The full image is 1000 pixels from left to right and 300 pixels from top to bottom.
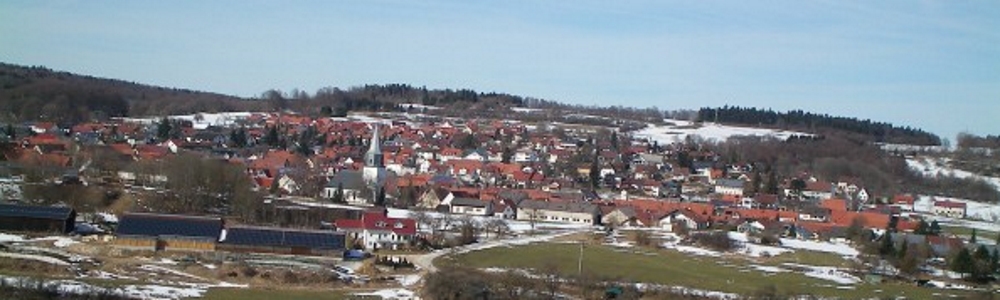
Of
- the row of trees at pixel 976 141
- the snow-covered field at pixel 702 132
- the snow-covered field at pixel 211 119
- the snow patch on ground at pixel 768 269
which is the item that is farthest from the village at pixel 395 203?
the row of trees at pixel 976 141

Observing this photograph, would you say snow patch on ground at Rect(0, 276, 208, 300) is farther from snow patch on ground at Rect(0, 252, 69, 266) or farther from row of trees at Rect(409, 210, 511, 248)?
row of trees at Rect(409, 210, 511, 248)

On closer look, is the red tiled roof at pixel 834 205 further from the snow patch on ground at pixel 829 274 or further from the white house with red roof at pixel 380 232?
the white house with red roof at pixel 380 232

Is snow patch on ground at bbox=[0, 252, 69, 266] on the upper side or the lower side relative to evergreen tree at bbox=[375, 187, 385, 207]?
upper

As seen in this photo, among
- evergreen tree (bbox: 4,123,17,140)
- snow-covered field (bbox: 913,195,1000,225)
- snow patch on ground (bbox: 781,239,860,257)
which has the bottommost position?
snow-covered field (bbox: 913,195,1000,225)

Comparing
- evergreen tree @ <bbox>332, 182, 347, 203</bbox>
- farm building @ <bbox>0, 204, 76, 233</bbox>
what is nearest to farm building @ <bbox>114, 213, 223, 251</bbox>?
farm building @ <bbox>0, 204, 76, 233</bbox>

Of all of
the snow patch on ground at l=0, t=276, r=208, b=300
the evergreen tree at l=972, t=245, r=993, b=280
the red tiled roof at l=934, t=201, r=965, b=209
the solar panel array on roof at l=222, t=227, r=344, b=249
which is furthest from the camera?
the red tiled roof at l=934, t=201, r=965, b=209

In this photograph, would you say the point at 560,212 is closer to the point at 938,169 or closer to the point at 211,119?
the point at 938,169
